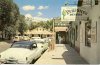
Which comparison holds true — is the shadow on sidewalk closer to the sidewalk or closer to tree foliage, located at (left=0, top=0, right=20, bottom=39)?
the sidewalk

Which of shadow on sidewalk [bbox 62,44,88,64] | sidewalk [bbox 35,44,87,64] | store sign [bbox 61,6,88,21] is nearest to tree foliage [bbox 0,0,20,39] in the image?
sidewalk [bbox 35,44,87,64]

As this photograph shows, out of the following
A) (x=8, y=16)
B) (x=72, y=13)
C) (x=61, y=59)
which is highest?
(x=72, y=13)

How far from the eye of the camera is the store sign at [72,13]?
1640 centimetres

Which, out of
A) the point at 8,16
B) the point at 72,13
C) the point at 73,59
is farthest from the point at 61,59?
the point at 8,16

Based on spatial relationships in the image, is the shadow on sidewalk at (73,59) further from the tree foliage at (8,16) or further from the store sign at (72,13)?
the tree foliage at (8,16)

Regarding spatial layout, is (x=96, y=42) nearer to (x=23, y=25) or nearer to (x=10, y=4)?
(x=10, y=4)

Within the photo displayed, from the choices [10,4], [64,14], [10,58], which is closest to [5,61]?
[10,58]

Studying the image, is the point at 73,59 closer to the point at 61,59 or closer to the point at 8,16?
the point at 61,59

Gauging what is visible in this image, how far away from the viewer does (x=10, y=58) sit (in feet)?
49.8

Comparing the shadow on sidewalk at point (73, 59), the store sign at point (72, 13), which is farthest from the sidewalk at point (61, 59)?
the store sign at point (72, 13)

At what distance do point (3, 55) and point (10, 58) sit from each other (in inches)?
23.6

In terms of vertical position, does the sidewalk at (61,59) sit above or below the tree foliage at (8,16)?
below

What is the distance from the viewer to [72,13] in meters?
16.9

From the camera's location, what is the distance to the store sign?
16.4 meters
